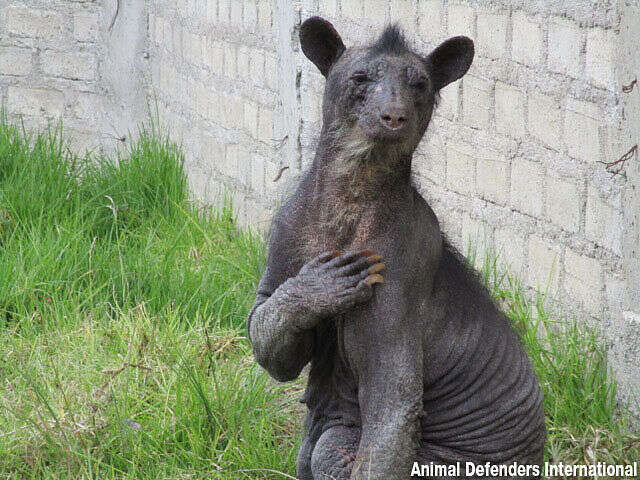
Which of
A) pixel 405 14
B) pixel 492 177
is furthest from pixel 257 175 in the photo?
pixel 492 177

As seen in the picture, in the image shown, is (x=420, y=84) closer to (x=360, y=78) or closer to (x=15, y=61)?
(x=360, y=78)

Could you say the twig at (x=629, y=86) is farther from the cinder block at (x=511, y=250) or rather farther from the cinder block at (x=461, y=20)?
the cinder block at (x=461, y=20)

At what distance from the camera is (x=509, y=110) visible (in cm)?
488

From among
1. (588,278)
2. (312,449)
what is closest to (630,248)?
(588,278)

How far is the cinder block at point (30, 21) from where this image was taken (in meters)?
8.94

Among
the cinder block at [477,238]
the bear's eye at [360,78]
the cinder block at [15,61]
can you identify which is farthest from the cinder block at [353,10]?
the cinder block at [15,61]

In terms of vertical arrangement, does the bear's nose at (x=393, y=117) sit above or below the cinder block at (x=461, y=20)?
above

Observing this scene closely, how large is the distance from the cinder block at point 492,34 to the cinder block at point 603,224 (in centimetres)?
91

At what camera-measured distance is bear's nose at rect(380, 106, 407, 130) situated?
267 cm

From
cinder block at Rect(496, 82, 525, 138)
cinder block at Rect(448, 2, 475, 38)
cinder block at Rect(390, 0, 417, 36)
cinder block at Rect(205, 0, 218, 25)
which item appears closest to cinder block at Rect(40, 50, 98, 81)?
cinder block at Rect(205, 0, 218, 25)

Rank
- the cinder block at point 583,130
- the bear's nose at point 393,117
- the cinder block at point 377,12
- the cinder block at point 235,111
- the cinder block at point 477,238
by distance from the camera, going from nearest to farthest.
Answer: the bear's nose at point 393,117
the cinder block at point 583,130
the cinder block at point 477,238
the cinder block at point 377,12
the cinder block at point 235,111

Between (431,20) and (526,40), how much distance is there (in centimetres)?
73

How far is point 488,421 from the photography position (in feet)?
9.82

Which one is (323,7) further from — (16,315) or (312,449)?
(312,449)
